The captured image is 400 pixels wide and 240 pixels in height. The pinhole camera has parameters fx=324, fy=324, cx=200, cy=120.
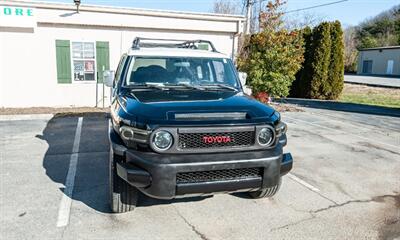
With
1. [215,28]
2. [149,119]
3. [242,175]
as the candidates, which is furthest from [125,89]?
[215,28]

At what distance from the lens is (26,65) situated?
34.2 ft

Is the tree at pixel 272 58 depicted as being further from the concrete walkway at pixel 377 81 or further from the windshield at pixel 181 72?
the concrete walkway at pixel 377 81

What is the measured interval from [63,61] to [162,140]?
8.82 metres

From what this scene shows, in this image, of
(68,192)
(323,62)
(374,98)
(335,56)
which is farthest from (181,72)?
(374,98)

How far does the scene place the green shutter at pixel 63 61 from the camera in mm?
10523

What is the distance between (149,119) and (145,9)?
29.0 ft

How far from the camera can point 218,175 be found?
3.20 metres

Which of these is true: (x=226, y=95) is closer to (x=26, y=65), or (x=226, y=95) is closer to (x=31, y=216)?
(x=31, y=216)

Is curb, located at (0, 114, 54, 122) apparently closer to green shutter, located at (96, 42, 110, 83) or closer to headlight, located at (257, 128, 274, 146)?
green shutter, located at (96, 42, 110, 83)

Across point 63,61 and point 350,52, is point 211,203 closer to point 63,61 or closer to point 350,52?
point 63,61

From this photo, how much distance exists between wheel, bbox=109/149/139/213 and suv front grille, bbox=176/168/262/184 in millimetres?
730

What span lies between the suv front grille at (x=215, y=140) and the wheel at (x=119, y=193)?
0.77m

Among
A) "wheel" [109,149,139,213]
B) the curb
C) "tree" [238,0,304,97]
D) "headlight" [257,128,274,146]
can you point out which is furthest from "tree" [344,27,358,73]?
"wheel" [109,149,139,213]

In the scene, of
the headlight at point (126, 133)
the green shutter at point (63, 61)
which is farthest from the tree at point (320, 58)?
the headlight at point (126, 133)
